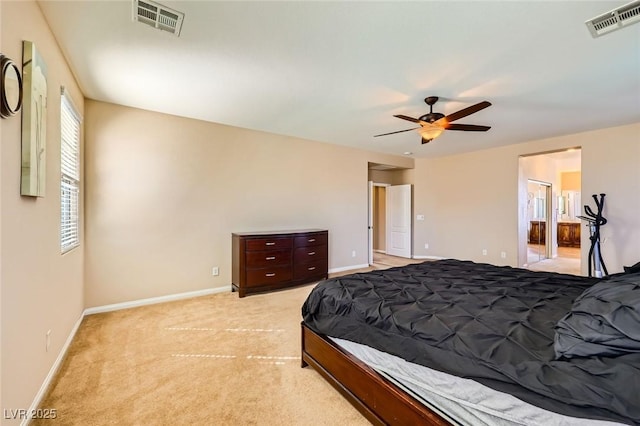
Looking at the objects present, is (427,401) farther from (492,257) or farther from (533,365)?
(492,257)

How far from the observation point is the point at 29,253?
1.75 meters

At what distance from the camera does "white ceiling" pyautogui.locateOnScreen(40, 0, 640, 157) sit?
1.95m

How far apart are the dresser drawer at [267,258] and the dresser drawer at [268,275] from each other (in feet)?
0.25

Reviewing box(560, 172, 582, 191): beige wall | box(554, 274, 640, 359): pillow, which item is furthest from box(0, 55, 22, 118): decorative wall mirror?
box(560, 172, 582, 191): beige wall

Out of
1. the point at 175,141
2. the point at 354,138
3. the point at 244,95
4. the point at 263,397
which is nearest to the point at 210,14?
the point at 244,95

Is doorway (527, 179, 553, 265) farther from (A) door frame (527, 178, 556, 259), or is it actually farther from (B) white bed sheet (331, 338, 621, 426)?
(B) white bed sheet (331, 338, 621, 426)

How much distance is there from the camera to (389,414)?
150 cm

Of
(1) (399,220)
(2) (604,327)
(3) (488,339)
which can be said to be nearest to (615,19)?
(2) (604,327)

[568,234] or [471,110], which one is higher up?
[471,110]

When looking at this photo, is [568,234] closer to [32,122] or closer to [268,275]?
[268,275]

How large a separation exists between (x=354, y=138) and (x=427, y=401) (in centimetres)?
452

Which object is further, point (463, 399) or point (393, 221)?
point (393, 221)

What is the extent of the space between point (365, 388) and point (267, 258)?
9.31 feet

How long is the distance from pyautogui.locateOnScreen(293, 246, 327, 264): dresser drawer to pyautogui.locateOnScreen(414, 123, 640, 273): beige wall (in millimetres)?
3433
